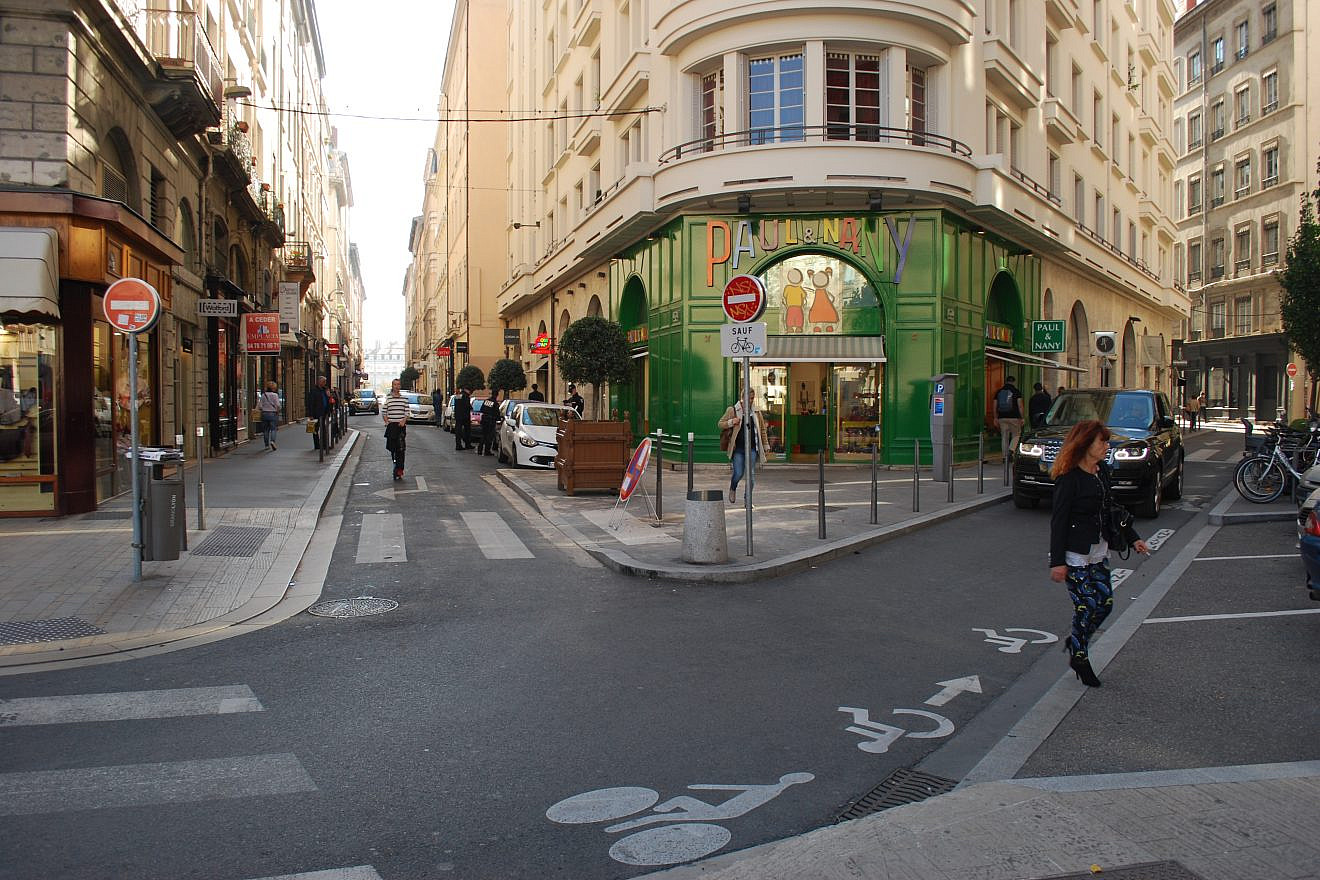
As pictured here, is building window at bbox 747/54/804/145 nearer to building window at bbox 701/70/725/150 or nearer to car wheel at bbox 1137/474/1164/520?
building window at bbox 701/70/725/150

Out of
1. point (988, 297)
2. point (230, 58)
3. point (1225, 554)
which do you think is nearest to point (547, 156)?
point (230, 58)

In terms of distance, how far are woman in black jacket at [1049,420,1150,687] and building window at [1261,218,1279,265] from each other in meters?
52.1

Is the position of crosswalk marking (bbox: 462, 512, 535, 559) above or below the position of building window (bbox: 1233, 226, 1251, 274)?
below

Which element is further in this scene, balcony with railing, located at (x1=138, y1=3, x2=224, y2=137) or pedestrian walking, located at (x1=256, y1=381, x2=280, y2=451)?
pedestrian walking, located at (x1=256, y1=381, x2=280, y2=451)

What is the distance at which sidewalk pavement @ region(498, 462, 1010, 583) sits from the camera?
31.8 feet

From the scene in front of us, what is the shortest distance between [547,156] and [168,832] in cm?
3509

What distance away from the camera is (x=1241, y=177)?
5122cm

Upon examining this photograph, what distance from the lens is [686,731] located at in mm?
4945

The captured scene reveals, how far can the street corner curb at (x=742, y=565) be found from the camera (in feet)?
29.8

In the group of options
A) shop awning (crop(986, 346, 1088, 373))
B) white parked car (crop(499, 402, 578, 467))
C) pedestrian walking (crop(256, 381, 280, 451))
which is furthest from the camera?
pedestrian walking (crop(256, 381, 280, 451))

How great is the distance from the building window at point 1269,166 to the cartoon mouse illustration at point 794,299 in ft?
131

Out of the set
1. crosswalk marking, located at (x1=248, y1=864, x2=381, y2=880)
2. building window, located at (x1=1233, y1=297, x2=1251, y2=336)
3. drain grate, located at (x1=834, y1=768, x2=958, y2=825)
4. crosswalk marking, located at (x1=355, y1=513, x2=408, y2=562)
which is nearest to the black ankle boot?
drain grate, located at (x1=834, y1=768, x2=958, y2=825)

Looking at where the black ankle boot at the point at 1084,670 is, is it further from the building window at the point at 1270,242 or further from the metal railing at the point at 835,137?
the building window at the point at 1270,242

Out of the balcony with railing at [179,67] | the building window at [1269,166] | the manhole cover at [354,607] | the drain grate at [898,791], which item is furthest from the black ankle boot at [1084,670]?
the building window at [1269,166]
